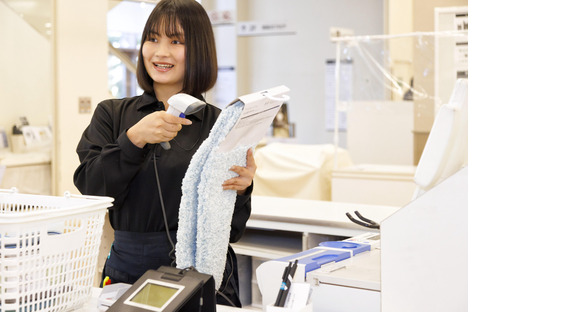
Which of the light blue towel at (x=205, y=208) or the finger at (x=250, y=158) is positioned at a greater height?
the finger at (x=250, y=158)

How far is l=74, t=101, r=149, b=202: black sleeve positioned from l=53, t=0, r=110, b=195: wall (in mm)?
3160

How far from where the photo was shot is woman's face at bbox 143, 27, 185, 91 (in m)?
1.83

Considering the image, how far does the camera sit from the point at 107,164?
1662 millimetres

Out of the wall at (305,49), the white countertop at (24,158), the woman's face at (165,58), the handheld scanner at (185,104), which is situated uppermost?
the wall at (305,49)

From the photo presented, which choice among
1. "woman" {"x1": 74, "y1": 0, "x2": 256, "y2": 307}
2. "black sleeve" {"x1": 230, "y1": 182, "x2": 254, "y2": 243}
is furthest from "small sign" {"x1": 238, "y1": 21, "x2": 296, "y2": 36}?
"black sleeve" {"x1": 230, "y1": 182, "x2": 254, "y2": 243}

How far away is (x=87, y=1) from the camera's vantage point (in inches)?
191

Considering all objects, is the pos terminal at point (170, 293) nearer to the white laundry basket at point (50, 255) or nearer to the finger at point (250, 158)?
the white laundry basket at point (50, 255)

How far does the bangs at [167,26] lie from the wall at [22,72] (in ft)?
11.1

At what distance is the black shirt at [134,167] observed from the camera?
1664 mm

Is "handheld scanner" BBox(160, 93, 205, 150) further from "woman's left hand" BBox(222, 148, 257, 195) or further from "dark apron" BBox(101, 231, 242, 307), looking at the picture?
"dark apron" BBox(101, 231, 242, 307)

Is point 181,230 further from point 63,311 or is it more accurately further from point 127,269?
point 127,269
